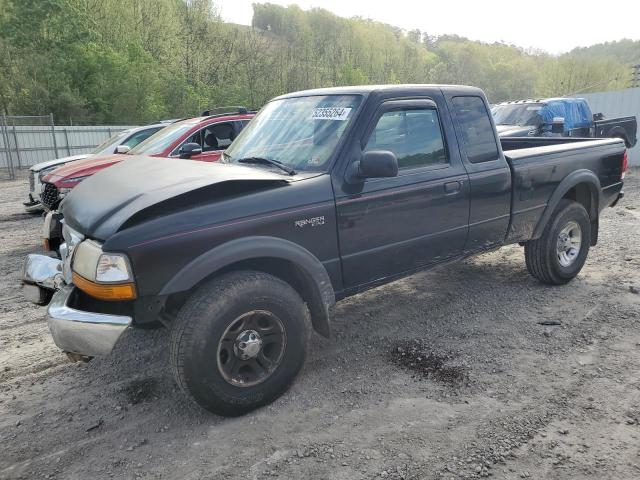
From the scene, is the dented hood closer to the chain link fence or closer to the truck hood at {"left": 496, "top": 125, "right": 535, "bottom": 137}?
the truck hood at {"left": 496, "top": 125, "right": 535, "bottom": 137}

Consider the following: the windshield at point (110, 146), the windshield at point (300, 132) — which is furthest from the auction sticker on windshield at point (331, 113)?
the windshield at point (110, 146)

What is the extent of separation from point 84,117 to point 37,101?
2456mm

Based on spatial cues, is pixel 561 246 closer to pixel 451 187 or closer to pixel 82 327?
pixel 451 187

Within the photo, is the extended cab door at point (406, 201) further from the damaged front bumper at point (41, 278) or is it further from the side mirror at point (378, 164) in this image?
the damaged front bumper at point (41, 278)

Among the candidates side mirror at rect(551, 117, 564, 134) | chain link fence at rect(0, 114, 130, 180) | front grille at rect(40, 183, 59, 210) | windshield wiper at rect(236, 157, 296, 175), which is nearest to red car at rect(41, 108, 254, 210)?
front grille at rect(40, 183, 59, 210)

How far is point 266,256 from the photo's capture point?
2.95m

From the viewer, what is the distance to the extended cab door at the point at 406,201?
3396mm

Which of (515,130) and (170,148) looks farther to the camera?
(515,130)

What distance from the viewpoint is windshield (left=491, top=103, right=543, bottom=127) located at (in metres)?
11.3

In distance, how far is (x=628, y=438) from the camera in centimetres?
273

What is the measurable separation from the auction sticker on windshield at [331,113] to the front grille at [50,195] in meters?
4.80

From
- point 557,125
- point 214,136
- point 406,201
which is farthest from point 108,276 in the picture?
point 557,125

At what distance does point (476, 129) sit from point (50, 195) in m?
5.89

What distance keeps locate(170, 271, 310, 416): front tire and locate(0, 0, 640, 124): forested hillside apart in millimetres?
28466
